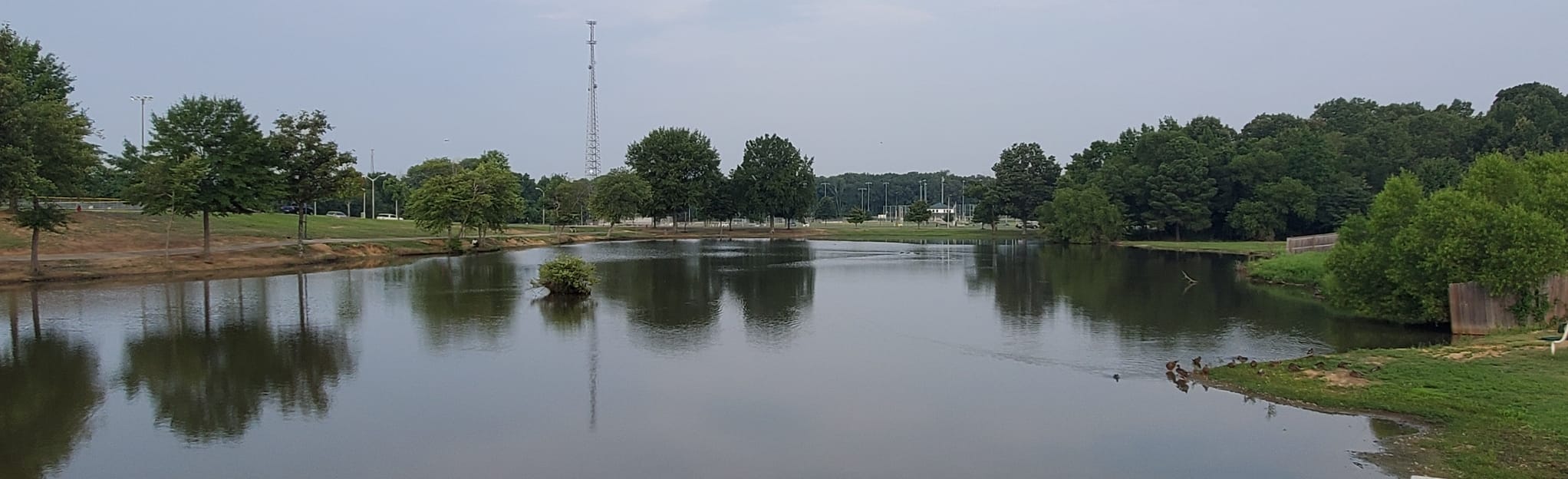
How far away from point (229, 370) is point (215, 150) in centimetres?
3166

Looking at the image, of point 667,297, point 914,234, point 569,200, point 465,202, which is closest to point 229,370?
point 667,297

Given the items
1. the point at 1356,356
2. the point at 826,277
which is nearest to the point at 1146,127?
the point at 826,277

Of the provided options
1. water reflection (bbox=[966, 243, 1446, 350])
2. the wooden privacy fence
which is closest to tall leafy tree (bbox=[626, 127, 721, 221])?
water reflection (bbox=[966, 243, 1446, 350])

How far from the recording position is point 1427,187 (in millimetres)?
71250

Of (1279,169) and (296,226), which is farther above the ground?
(1279,169)

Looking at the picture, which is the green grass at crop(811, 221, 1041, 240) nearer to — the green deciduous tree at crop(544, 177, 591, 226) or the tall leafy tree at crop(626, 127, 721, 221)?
the tall leafy tree at crop(626, 127, 721, 221)

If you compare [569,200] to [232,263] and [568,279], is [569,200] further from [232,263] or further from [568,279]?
[568,279]

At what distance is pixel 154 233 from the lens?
48719 mm

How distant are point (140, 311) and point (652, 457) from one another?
71.7ft

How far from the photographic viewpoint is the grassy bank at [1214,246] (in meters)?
59.7

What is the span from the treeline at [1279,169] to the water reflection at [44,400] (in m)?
71.4

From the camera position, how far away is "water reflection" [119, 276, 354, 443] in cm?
1528

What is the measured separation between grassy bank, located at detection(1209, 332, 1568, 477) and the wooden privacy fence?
4.87 ft

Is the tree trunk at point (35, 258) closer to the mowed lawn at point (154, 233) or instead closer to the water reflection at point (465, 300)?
the mowed lawn at point (154, 233)
